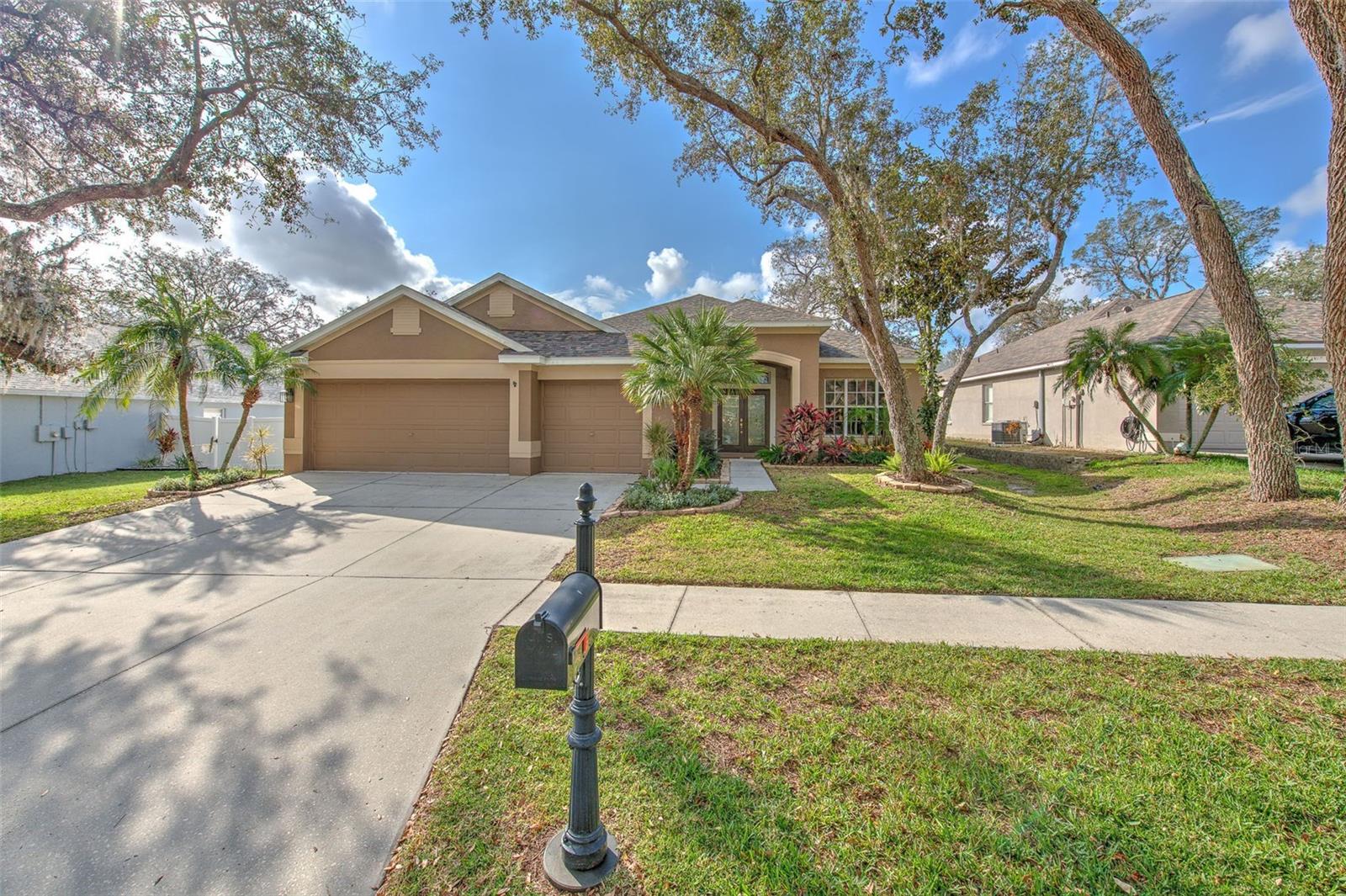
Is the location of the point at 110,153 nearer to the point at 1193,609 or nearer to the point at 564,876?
the point at 564,876

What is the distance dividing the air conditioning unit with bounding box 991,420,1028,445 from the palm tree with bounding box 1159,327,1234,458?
290 inches

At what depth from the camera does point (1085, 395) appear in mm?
16906

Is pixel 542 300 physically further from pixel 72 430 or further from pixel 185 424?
pixel 72 430

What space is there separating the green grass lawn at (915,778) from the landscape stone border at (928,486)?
6.01 meters

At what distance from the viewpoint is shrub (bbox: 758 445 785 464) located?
13.9m

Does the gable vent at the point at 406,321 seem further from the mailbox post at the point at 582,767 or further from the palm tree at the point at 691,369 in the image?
the mailbox post at the point at 582,767

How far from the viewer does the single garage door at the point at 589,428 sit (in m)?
13.2

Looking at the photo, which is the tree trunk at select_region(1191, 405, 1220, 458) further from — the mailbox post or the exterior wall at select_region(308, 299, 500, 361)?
the exterior wall at select_region(308, 299, 500, 361)

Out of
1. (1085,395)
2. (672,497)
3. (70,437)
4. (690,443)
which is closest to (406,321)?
(690,443)

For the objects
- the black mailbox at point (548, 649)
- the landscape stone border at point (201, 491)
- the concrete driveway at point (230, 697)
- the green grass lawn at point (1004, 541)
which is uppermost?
the black mailbox at point (548, 649)

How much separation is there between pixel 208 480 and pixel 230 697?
34.9 ft

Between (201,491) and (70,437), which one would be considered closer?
(201,491)

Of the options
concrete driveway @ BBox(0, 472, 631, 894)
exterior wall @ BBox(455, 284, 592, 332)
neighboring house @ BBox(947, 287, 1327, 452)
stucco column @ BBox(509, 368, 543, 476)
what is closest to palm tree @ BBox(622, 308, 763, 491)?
concrete driveway @ BBox(0, 472, 631, 894)

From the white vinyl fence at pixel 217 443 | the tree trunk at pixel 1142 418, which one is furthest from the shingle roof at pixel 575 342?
the tree trunk at pixel 1142 418
